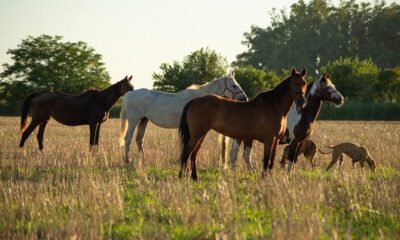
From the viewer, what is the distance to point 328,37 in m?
87.6

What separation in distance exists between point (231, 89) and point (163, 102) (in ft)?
6.35

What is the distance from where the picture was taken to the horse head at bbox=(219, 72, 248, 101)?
39.6 feet

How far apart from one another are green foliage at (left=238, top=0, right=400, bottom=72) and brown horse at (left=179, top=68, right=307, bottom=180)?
78.2m

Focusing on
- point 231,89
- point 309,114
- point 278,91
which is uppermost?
point 231,89

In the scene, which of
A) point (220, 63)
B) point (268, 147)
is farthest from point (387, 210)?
point (220, 63)

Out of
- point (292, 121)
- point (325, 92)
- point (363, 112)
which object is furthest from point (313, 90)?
point (363, 112)

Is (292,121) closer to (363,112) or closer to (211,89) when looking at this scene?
(211,89)

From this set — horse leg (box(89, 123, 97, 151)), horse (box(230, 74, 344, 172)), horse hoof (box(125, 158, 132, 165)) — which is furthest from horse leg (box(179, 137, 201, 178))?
horse leg (box(89, 123, 97, 151))

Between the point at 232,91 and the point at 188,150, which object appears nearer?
the point at 188,150

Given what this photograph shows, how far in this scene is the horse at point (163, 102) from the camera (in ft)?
40.1

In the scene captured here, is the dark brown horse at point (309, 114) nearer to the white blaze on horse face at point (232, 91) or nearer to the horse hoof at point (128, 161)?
the white blaze on horse face at point (232, 91)

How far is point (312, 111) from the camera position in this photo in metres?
10.4

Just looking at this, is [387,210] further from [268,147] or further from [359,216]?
[268,147]

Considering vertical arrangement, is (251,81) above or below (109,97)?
above
